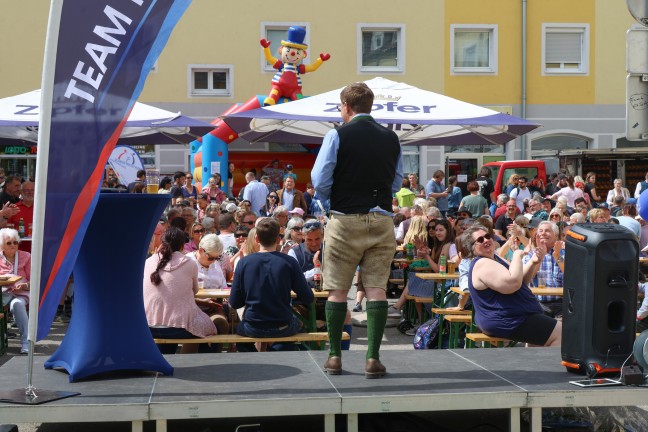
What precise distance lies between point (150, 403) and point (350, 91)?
2211 millimetres

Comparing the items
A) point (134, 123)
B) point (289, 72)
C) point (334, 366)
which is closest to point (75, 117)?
point (334, 366)

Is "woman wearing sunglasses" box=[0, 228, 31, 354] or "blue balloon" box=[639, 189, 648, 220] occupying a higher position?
"blue balloon" box=[639, 189, 648, 220]

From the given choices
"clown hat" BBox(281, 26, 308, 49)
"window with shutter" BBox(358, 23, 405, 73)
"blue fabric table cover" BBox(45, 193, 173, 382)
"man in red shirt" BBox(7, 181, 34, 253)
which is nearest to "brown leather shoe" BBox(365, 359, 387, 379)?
"blue fabric table cover" BBox(45, 193, 173, 382)

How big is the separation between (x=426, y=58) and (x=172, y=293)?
2109 cm

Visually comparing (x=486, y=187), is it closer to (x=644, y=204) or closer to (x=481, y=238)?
(x=644, y=204)

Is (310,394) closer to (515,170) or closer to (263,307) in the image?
(263,307)

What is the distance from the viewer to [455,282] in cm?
1097

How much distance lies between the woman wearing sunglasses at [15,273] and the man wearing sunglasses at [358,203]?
4.87 metres

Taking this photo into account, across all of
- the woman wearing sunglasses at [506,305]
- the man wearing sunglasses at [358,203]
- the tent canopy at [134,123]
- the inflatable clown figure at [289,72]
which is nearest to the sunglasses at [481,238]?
the woman wearing sunglasses at [506,305]

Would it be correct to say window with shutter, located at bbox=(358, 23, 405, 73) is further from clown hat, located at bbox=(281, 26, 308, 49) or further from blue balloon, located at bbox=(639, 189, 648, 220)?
blue balloon, located at bbox=(639, 189, 648, 220)

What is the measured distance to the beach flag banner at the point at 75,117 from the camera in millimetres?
5445

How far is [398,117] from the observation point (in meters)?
12.4

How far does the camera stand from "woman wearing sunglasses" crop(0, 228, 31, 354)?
10.0 m

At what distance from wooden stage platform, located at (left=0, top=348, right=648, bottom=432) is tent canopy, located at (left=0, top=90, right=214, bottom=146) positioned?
5390 millimetres
